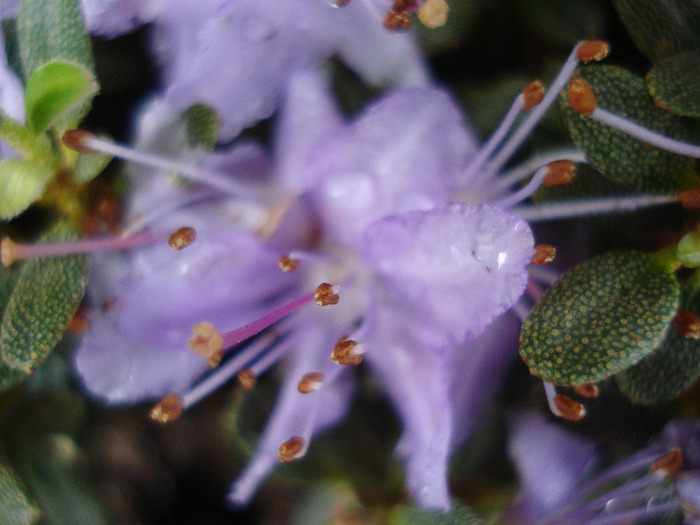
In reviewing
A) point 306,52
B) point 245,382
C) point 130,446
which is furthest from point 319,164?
point 130,446

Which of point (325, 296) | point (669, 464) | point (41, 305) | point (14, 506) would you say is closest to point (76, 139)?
point (41, 305)

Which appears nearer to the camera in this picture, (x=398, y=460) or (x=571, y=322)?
(x=571, y=322)

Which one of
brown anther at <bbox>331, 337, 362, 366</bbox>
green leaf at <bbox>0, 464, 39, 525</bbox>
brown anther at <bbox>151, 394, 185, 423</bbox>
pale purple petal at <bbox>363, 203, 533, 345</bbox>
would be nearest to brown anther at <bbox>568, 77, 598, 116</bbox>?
pale purple petal at <bbox>363, 203, 533, 345</bbox>

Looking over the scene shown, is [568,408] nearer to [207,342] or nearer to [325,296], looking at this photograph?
[325,296]

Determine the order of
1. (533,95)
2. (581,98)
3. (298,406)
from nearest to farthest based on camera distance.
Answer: (581,98)
(533,95)
(298,406)

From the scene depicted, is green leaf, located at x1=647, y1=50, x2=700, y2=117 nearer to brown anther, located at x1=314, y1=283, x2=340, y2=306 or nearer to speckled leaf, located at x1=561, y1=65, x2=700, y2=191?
speckled leaf, located at x1=561, y1=65, x2=700, y2=191

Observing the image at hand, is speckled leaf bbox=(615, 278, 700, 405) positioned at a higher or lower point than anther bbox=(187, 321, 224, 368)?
lower

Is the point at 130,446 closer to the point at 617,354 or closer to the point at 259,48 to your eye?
the point at 259,48
